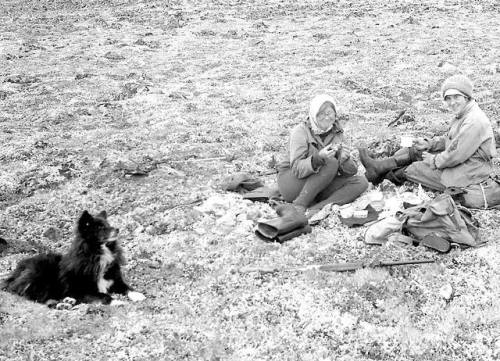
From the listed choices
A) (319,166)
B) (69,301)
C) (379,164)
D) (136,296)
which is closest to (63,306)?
(69,301)

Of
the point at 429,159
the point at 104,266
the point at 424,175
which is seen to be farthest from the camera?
the point at 424,175

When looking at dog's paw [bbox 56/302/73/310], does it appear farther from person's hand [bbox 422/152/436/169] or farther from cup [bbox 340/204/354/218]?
person's hand [bbox 422/152/436/169]

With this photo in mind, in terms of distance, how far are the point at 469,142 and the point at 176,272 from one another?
5.43 m

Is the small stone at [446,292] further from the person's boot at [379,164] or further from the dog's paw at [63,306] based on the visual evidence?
the dog's paw at [63,306]

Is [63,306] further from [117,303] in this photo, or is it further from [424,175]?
[424,175]

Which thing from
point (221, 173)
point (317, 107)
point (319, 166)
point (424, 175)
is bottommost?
point (221, 173)

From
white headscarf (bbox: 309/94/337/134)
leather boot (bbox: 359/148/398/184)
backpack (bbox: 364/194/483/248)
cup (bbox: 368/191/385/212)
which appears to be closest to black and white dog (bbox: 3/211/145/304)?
backpack (bbox: 364/194/483/248)

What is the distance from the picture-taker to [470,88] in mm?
9617

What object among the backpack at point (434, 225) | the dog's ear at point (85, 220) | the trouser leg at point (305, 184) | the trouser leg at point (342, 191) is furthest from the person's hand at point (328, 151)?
the dog's ear at point (85, 220)

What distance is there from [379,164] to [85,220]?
6.05 metres

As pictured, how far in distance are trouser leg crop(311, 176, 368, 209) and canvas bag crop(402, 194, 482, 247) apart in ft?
5.50

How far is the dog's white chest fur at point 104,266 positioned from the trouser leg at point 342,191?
161 inches

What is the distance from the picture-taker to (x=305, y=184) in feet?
34.3

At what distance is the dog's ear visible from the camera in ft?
25.4
